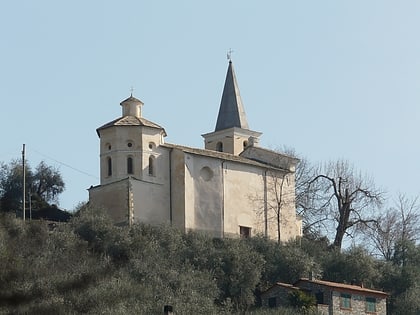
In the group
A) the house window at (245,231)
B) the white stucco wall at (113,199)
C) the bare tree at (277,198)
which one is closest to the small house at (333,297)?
the white stucco wall at (113,199)

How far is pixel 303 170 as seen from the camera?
73.9 m

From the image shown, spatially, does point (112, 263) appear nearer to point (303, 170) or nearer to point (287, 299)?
point (287, 299)

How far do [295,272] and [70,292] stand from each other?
1833cm

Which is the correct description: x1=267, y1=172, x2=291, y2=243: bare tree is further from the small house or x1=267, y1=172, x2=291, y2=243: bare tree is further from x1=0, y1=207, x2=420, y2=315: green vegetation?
the small house

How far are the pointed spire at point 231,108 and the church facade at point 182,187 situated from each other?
39.3 ft

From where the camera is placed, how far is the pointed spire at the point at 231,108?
82.4 metres

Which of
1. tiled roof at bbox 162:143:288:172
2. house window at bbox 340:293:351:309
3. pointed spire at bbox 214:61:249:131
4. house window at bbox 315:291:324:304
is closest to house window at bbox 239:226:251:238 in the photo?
tiled roof at bbox 162:143:288:172

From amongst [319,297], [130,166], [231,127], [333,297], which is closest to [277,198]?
[130,166]

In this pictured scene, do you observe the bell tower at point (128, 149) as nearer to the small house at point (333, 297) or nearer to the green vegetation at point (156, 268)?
the green vegetation at point (156, 268)

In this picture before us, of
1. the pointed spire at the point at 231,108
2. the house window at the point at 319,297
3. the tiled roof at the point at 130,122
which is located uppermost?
the pointed spire at the point at 231,108

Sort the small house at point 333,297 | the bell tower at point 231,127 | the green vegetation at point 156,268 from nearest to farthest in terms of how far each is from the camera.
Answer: the green vegetation at point 156,268 < the small house at point 333,297 < the bell tower at point 231,127

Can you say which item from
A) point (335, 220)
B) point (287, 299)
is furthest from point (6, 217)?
point (335, 220)

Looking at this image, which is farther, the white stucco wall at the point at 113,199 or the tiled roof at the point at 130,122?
the tiled roof at the point at 130,122

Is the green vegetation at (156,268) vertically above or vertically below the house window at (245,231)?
below
